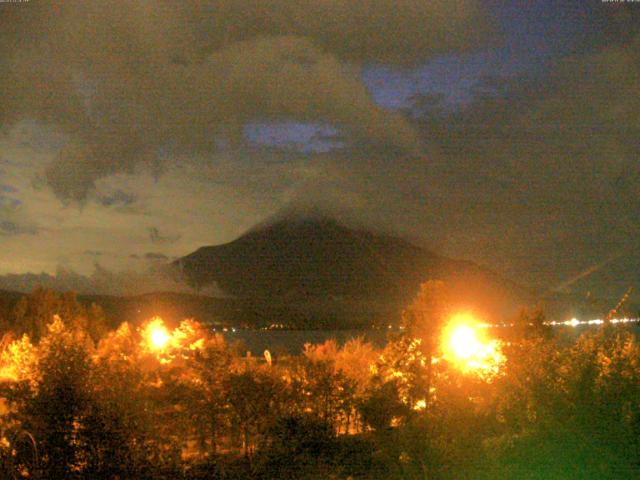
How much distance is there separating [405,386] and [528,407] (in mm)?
7198

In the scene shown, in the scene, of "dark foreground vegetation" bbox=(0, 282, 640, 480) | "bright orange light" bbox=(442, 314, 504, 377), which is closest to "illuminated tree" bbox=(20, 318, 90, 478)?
"dark foreground vegetation" bbox=(0, 282, 640, 480)

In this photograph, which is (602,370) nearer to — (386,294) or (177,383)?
(177,383)

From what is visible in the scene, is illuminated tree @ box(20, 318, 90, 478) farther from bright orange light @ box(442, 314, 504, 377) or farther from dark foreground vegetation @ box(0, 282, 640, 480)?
bright orange light @ box(442, 314, 504, 377)

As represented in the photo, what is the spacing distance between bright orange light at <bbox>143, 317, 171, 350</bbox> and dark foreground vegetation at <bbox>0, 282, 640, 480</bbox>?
859 cm

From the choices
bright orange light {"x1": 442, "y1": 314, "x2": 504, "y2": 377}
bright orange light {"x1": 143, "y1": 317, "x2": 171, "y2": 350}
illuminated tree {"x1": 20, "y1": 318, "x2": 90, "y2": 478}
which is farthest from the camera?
bright orange light {"x1": 143, "y1": 317, "x2": 171, "y2": 350}

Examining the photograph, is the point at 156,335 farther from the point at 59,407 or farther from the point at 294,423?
the point at 59,407

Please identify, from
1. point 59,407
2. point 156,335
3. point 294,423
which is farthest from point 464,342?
point 156,335

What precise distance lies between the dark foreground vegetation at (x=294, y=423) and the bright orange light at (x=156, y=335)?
8585mm

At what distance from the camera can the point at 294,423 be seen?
12.1 metres

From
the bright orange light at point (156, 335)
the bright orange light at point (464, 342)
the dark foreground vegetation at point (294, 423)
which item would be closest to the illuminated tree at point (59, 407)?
the dark foreground vegetation at point (294, 423)

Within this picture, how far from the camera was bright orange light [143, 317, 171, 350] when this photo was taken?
71.0ft

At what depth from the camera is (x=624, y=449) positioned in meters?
7.66

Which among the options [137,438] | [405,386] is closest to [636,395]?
[137,438]

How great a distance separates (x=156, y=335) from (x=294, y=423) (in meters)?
11.7
